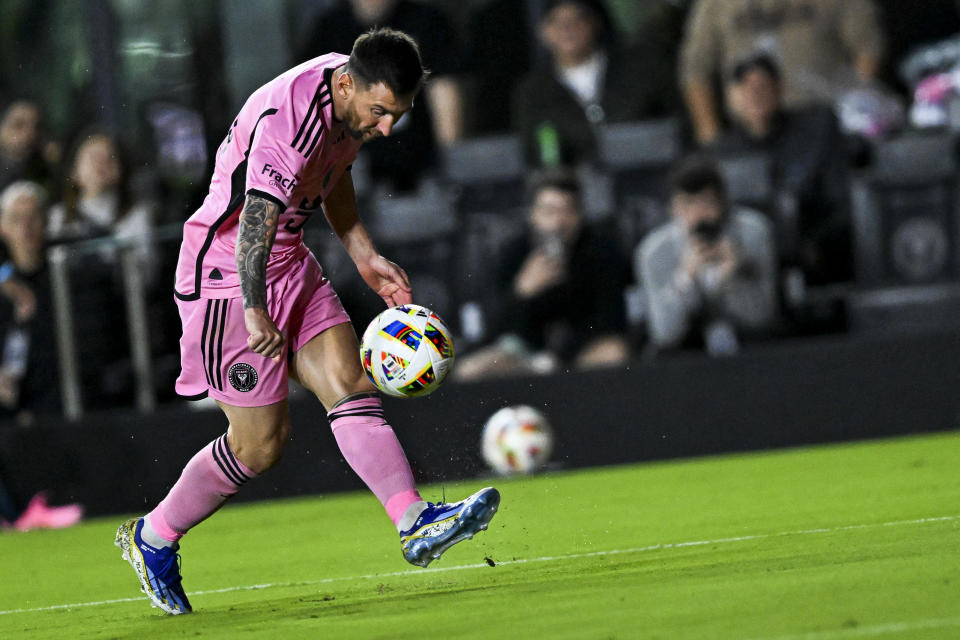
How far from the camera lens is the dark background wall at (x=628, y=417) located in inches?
394

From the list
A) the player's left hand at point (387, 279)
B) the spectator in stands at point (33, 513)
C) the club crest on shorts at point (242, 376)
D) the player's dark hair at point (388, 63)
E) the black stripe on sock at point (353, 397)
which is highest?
the player's dark hair at point (388, 63)

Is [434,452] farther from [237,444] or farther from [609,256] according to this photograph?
[237,444]

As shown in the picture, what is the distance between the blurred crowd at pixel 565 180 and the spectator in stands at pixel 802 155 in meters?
0.01

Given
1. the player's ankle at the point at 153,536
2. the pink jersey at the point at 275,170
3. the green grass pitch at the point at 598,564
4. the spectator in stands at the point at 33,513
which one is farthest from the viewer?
the spectator in stands at the point at 33,513

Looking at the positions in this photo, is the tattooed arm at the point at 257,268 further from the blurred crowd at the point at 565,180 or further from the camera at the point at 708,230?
the camera at the point at 708,230

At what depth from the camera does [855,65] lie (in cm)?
1070

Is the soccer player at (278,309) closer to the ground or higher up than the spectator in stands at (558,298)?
higher up

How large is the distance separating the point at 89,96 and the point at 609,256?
3998mm

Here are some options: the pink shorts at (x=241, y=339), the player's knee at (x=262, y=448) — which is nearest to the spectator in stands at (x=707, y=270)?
the pink shorts at (x=241, y=339)

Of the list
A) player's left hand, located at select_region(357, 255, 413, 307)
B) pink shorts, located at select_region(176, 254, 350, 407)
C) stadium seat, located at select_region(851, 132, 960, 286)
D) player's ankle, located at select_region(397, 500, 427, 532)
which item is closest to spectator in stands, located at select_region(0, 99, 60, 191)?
stadium seat, located at select_region(851, 132, 960, 286)

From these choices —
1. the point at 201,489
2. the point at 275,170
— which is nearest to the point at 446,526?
the point at 201,489

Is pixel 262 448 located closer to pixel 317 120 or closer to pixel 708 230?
pixel 317 120

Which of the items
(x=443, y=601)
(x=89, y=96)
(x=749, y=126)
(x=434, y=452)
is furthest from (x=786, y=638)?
(x=89, y=96)

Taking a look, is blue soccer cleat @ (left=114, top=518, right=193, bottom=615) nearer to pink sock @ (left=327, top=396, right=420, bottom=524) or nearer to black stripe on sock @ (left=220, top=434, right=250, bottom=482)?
black stripe on sock @ (left=220, top=434, right=250, bottom=482)
